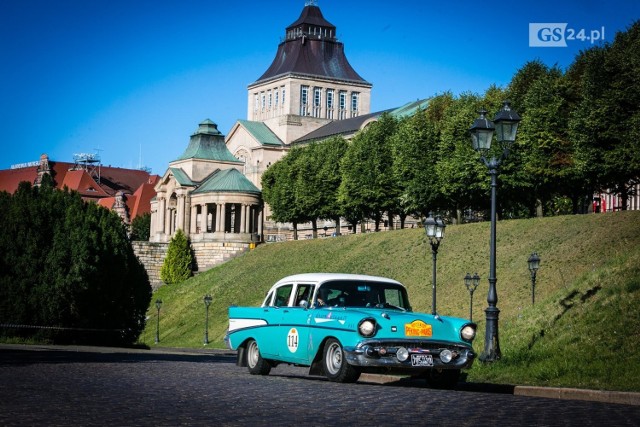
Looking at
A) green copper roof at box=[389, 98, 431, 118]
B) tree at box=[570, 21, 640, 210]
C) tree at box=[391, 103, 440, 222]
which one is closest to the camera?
tree at box=[570, 21, 640, 210]

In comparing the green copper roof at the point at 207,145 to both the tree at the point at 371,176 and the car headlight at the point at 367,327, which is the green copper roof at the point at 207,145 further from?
the car headlight at the point at 367,327

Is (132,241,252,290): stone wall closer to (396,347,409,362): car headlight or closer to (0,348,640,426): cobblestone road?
(0,348,640,426): cobblestone road

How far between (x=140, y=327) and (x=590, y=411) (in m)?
42.7

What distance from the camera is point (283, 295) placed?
74.2ft

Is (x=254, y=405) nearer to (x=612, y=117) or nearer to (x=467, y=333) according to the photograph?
(x=467, y=333)

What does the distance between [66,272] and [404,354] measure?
33.5 m

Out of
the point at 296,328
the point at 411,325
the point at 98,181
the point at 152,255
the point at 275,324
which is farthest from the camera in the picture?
the point at 98,181

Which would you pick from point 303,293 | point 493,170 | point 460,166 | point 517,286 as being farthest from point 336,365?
point 460,166

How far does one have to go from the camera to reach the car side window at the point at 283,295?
22391 millimetres

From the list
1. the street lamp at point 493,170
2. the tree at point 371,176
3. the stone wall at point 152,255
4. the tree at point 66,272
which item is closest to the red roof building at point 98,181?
the stone wall at point 152,255

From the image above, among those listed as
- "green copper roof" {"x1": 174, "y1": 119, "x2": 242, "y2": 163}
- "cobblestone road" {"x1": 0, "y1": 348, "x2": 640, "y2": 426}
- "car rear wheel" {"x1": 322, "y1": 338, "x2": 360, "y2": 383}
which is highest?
"green copper roof" {"x1": 174, "y1": 119, "x2": 242, "y2": 163}

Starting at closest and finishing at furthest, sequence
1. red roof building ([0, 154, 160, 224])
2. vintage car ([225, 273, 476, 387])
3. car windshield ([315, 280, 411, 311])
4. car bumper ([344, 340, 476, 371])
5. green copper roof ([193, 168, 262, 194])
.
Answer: car bumper ([344, 340, 476, 371])
vintage car ([225, 273, 476, 387])
car windshield ([315, 280, 411, 311])
green copper roof ([193, 168, 262, 194])
red roof building ([0, 154, 160, 224])

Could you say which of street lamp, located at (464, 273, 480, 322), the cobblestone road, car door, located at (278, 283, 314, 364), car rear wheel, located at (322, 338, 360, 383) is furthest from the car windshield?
street lamp, located at (464, 273, 480, 322)

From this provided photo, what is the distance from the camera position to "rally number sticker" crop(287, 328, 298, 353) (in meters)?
21.2
